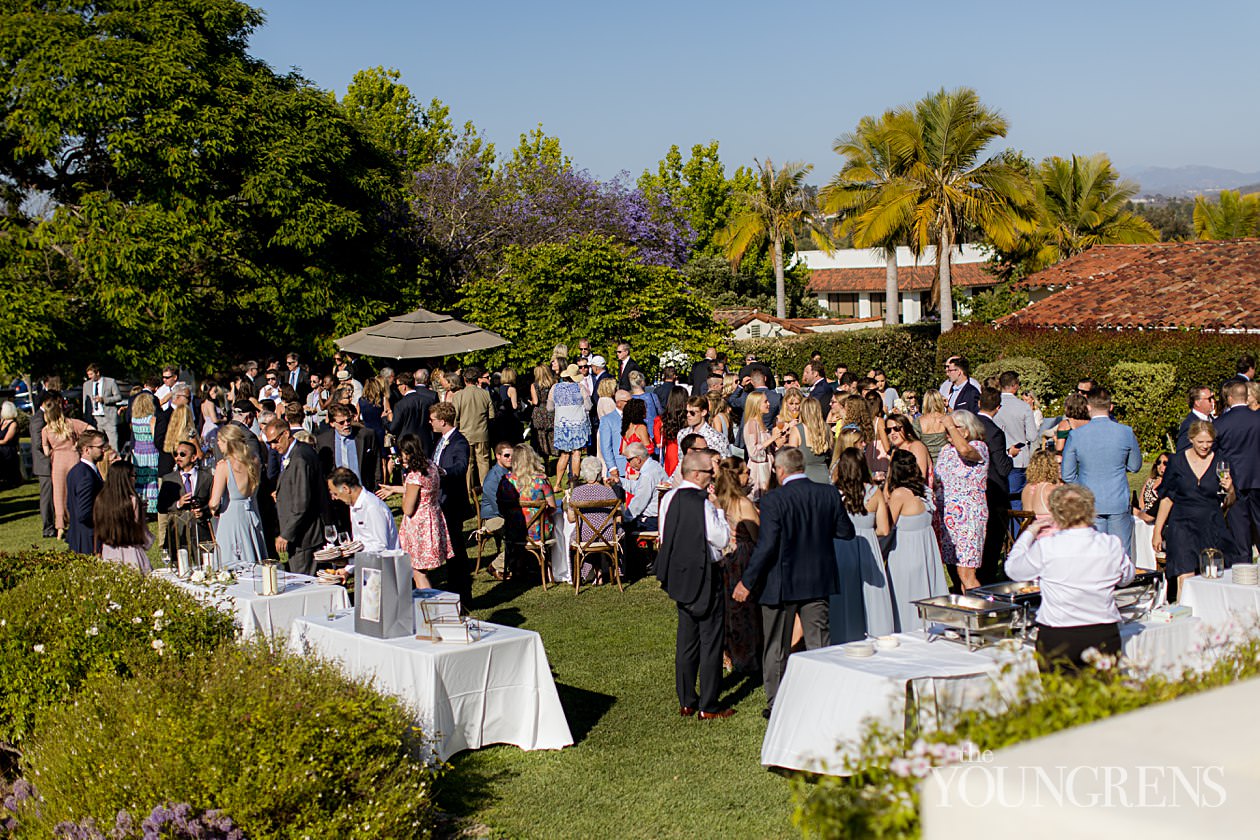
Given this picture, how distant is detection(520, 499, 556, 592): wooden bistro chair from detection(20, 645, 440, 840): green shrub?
5441mm

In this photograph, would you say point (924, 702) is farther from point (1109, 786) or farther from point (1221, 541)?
point (1221, 541)

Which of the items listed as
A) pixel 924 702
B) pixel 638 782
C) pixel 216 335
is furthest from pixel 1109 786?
pixel 216 335

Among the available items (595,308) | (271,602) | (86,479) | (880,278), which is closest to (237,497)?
(86,479)

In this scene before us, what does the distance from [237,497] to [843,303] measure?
69574 millimetres

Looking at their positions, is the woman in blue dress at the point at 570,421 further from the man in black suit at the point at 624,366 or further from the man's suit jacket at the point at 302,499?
the man's suit jacket at the point at 302,499

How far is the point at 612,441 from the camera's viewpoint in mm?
13883

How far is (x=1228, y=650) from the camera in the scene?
4.91 metres

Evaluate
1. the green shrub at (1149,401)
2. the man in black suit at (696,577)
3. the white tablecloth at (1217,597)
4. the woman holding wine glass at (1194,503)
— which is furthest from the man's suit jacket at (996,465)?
the green shrub at (1149,401)

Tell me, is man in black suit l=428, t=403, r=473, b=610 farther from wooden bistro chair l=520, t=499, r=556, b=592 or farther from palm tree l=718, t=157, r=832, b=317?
palm tree l=718, t=157, r=832, b=317

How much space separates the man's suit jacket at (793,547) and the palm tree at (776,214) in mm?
44993

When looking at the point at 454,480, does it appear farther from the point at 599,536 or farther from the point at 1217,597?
the point at 1217,597

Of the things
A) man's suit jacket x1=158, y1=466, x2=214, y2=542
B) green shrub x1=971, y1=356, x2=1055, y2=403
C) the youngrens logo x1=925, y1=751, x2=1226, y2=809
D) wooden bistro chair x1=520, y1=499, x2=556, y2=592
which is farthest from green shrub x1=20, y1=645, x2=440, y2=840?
green shrub x1=971, y1=356, x2=1055, y2=403

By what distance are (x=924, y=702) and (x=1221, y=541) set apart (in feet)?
14.0

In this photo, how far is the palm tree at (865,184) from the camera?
32.0m
